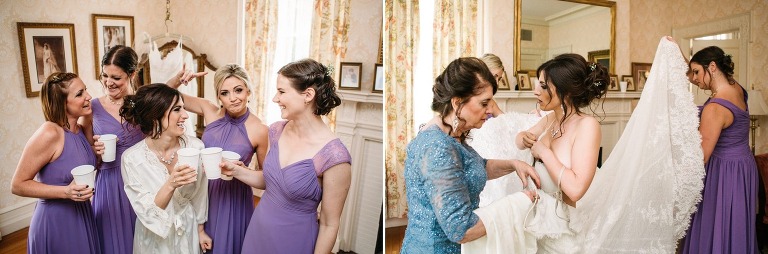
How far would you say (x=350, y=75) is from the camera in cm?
157

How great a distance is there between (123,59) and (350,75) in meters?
0.72

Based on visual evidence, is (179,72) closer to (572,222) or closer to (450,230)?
(450,230)

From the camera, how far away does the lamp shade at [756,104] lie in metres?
2.60

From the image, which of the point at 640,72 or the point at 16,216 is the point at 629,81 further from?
the point at 16,216

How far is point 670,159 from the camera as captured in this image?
1.83m

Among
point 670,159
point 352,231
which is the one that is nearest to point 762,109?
point 670,159

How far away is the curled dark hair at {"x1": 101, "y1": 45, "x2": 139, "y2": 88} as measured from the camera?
55.2 inches

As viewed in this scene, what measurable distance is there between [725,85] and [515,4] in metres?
1.29

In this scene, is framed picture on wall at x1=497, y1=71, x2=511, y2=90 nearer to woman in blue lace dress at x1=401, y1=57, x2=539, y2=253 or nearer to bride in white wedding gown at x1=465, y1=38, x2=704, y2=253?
bride in white wedding gown at x1=465, y1=38, x2=704, y2=253

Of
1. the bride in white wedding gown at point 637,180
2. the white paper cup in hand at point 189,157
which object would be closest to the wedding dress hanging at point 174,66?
the white paper cup in hand at point 189,157

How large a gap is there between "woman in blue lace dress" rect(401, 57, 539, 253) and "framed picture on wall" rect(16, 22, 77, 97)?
3.65ft

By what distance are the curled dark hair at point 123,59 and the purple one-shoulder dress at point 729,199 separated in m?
2.74

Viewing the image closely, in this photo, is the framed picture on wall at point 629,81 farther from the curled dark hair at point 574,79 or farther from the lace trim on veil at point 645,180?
the curled dark hair at point 574,79

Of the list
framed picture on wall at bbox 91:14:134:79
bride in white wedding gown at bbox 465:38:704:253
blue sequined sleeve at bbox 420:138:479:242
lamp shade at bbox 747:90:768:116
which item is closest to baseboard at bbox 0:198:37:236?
framed picture on wall at bbox 91:14:134:79
